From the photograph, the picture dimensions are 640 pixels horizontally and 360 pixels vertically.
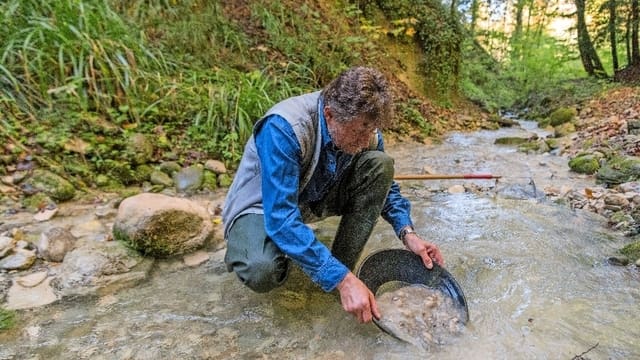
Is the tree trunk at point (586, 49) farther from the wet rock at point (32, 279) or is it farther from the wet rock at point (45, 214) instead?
the wet rock at point (32, 279)

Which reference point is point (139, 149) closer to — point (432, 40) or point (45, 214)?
point (45, 214)

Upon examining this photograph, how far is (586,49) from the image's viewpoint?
11.0m

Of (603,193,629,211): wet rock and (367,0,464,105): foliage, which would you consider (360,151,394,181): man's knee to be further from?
(367,0,464,105): foliage

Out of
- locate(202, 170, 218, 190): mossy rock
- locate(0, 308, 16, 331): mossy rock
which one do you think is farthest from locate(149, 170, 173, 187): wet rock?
locate(0, 308, 16, 331): mossy rock

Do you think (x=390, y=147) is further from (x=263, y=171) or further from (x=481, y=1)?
(x=481, y=1)

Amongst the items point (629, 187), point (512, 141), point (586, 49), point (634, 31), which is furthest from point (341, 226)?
point (586, 49)

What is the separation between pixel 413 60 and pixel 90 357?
288 inches

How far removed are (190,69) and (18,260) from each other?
2.69 metres

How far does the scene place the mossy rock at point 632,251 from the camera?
2.08 meters

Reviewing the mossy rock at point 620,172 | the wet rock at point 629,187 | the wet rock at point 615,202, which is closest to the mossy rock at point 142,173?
the wet rock at point 615,202

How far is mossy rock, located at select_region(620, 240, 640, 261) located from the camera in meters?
2.08

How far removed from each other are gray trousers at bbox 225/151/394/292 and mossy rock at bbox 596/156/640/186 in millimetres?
2680

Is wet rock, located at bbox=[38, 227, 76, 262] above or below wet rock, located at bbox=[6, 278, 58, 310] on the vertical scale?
above

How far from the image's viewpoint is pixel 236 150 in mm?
3518
